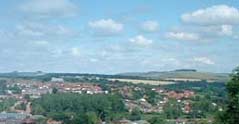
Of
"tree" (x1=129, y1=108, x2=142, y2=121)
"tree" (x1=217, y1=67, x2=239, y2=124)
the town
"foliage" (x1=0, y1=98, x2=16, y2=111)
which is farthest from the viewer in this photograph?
"foliage" (x1=0, y1=98, x2=16, y2=111)

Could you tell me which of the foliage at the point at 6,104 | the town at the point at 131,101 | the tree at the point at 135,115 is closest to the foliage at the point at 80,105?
the town at the point at 131,101

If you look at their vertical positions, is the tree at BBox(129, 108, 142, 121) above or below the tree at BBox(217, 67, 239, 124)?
below

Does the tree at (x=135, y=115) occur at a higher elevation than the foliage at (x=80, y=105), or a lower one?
lower

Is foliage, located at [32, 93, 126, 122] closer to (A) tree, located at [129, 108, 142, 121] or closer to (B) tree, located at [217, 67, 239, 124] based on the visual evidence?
(A) tree, located at [129, 108, 142, 121]

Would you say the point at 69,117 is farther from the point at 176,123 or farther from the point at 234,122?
the point at 234,122

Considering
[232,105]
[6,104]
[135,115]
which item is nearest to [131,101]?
[6,104]

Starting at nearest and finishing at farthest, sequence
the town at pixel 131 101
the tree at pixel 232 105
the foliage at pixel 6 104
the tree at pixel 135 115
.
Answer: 1. the tree at pixel 232 105
2. the town at pixel 131 101
3. the tree at pixel 135 115
4. the foliage at pixel 6 104

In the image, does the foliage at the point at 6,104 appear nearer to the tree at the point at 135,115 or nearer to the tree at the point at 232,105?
the tree at the point at 135,115

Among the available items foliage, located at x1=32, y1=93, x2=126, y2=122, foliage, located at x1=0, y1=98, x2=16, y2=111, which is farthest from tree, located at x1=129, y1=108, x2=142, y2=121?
foliage, located at x1=0, y1=98, x2=16, y2=111
